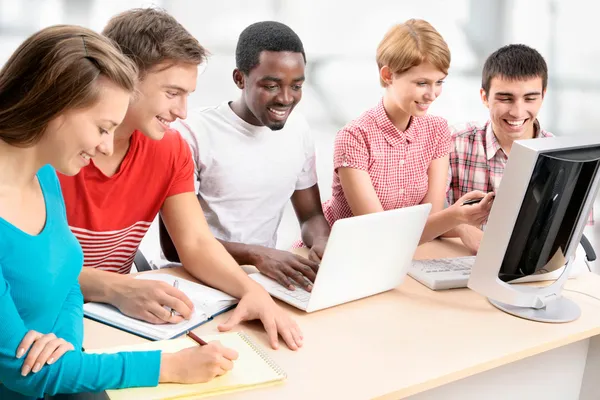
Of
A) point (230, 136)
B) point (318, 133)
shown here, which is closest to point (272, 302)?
point (230, 136)

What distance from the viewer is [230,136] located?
2076 mm

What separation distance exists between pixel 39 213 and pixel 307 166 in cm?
112

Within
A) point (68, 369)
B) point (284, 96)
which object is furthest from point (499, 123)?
point (68, 369)

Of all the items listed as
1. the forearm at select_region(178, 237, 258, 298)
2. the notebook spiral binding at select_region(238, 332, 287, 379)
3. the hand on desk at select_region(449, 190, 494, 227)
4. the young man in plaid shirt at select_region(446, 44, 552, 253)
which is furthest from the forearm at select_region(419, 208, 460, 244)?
the notebook spiral binding at select_region(238, 332, 287, 379)

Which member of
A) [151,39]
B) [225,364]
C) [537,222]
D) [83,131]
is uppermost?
[151,39]

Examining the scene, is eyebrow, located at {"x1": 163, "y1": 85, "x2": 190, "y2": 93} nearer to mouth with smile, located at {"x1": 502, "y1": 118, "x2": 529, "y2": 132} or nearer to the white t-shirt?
the white t-shirt

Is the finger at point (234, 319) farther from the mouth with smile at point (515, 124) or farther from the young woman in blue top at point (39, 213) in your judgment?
the mouth with smile at point (515, 124)

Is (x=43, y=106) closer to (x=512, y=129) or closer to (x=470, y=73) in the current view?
(x=512, y=129)

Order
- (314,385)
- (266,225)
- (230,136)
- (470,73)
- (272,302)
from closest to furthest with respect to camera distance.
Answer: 1. (314,385)
2. (272,302)
3. (230,136)
4. (266,225)
5. (470,73)

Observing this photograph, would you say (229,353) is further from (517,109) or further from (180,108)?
(517,109)

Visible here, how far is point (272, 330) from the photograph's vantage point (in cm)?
137

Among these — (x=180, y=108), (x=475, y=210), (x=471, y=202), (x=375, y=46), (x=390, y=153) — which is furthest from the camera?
(x=375, y=46)

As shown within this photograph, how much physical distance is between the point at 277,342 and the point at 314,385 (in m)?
0.17

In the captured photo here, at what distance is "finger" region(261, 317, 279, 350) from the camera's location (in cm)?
135
